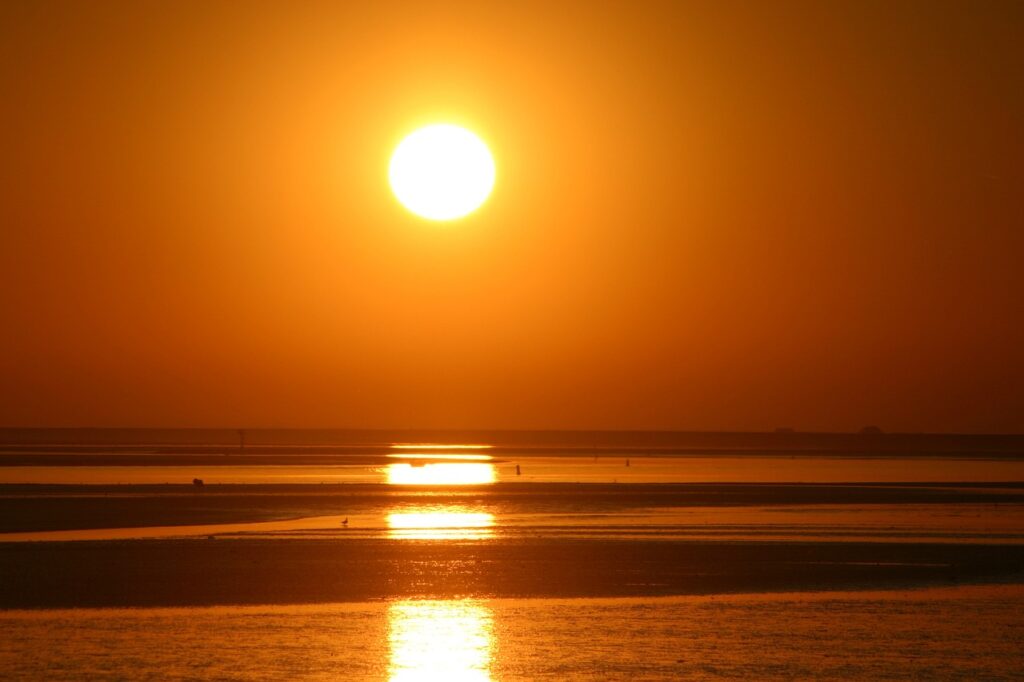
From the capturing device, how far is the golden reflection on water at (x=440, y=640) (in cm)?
1900

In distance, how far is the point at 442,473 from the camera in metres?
85.4

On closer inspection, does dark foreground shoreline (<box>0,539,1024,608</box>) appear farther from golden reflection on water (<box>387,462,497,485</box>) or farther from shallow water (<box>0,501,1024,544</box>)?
golden reflection on water (<box>387,462,497,485</box>)

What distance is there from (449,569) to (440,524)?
12804 millimetres

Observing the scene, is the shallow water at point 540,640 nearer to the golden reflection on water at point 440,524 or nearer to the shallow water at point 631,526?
the shallow water at point 631,526

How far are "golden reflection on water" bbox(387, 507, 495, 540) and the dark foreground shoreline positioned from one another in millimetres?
2212

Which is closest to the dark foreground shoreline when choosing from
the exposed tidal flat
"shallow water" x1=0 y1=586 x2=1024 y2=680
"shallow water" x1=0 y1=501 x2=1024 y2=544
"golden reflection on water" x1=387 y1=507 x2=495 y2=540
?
the exposed tidal flat

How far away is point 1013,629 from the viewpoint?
22984 millimetres

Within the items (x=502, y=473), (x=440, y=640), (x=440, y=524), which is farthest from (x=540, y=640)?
(x=502, y=473)

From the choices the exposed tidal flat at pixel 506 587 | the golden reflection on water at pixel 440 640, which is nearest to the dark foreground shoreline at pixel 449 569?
the exposed tidal flat at pixel 506 587

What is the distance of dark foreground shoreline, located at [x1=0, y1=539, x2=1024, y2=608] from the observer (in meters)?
27.0

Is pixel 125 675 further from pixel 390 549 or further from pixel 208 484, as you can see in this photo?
pixel 208 484

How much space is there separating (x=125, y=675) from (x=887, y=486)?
2314 inches

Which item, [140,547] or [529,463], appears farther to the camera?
[529,463]

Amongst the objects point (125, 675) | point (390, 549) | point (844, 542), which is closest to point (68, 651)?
point (125, 675)
